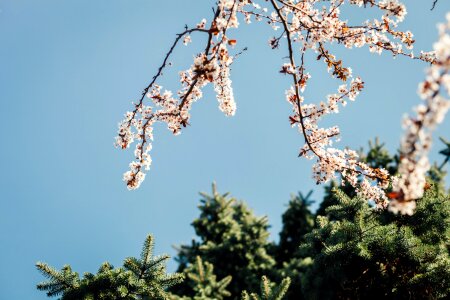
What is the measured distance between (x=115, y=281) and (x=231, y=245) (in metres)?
6.25

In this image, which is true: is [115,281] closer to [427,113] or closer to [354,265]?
[354,265]

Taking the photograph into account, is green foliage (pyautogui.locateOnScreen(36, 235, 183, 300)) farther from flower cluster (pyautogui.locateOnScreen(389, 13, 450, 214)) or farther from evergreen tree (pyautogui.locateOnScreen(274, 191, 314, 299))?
evergreen tree (pyautogui.locateOnScreen(274, 191, 314, 299))

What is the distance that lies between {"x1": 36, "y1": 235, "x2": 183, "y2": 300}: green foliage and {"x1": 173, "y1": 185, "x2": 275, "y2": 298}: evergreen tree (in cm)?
575

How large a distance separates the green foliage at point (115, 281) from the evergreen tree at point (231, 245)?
5748 mm

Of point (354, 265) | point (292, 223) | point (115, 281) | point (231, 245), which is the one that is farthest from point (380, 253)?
point (292, 223)

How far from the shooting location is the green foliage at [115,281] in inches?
153

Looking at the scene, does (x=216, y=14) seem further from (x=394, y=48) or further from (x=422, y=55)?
(x=422, y=55)

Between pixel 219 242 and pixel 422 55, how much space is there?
812 centimetres

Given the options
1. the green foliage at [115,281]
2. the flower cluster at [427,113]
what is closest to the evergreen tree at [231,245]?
the green foliage at [115,281]

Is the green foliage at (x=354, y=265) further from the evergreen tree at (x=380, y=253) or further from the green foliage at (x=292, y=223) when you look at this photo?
the green foliage at (x=292, y=223)

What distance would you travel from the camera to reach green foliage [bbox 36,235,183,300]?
3.90 m

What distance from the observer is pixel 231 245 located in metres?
9.90

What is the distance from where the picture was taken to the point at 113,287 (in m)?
3.97

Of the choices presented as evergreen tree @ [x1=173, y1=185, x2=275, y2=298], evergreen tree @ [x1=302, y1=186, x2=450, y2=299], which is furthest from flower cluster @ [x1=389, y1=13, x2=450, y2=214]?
evergreen tree @ [x1=173, y1=185, x2=275, y2=298]
